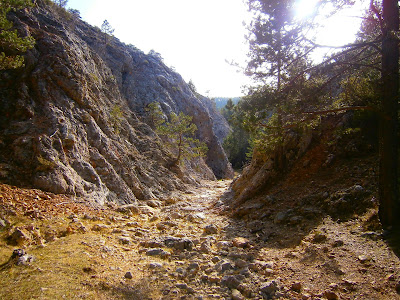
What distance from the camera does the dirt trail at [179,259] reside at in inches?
165

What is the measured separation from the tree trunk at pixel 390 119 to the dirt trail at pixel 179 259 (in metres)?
0.78

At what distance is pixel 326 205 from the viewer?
768 cm

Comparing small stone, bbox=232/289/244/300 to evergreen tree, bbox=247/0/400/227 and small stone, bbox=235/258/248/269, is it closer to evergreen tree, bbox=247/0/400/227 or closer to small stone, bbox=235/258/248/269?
small stone, bbox=235/258/248/269

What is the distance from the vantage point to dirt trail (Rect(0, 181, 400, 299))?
4.19 m

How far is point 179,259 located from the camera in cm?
585

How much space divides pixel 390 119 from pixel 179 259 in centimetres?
604

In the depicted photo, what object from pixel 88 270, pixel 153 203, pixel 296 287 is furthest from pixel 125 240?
pixel 153 203

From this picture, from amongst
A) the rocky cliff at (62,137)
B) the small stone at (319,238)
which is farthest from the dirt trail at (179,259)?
the rocky cliff at (62,137)

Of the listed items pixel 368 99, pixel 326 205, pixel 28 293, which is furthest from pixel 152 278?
pixel 368 99

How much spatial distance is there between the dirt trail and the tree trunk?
0.78 m

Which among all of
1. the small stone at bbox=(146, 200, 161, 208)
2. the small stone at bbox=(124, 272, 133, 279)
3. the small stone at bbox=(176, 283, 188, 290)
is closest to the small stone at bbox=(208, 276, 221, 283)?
the small stone at bbox=(176, 283, 188, 290)

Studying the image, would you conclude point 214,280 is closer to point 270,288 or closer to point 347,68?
point 270,288

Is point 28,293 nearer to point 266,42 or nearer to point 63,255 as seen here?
point 63,255

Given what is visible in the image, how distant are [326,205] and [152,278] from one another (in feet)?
19.2
